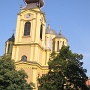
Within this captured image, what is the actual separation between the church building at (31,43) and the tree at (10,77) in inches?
390

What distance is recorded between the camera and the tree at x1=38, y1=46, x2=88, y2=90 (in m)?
30.5

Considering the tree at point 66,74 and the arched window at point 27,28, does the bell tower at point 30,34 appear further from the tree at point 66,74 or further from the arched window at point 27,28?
the tree at point 66,74

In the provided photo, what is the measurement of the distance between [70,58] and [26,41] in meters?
14.9

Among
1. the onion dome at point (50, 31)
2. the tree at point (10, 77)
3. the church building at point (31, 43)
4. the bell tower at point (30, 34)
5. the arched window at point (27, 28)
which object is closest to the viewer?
the tree at point (10, 77)

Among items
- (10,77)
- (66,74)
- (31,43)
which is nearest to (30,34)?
(31,43)

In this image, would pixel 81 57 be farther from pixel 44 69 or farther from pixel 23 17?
pixel 23 17

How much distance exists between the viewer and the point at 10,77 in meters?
30.1

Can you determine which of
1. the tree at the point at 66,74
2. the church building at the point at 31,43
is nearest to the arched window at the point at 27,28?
the church building at the point at 31,43

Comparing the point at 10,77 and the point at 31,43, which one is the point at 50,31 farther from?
the point at 10,77

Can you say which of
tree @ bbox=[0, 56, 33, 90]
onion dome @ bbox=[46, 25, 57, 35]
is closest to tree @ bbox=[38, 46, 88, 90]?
tree @ bbox=[0, 56, 33, 90]

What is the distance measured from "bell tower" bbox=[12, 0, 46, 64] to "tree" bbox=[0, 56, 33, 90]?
36.8 ft

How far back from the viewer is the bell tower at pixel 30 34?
44000mm

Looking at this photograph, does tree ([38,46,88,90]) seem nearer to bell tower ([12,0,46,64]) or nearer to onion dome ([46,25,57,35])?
bell tower ([12,0,46,64])

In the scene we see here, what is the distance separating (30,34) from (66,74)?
1649 centimetres
